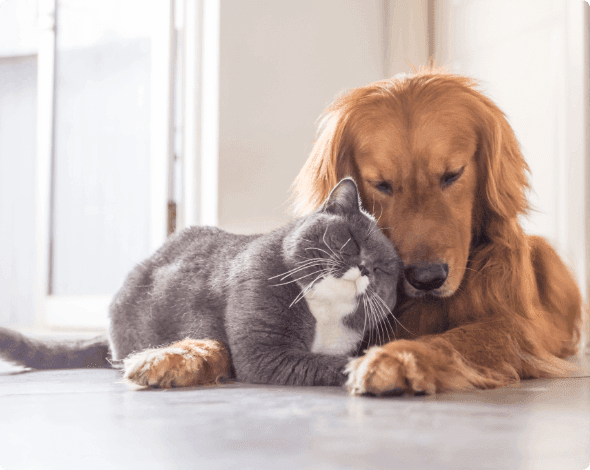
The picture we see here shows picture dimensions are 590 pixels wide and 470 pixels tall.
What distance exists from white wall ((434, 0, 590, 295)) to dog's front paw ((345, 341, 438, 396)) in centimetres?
104

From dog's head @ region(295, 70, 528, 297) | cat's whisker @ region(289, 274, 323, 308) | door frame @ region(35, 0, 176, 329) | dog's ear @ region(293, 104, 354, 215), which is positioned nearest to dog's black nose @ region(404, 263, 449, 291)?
dog's head @ region(295, 70, 528, 297)

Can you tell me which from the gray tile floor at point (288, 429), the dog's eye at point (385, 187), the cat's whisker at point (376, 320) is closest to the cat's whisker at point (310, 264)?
the cat's whisker at point (376, 320)

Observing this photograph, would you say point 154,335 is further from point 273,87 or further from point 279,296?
point 273,87

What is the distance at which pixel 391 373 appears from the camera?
1071 mm

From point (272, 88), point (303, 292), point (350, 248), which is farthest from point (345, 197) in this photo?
point (272, 88)

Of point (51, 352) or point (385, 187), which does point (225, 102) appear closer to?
point (385, 187)

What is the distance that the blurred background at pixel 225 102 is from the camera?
7.73 feet

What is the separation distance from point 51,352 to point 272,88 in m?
1.67

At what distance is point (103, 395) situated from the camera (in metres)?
1.10

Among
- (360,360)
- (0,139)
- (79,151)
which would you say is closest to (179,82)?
(79,151)

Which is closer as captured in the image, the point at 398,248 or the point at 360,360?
the point at 360,360

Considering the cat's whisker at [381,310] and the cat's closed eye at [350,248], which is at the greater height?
the cat's closed eye at [350,248]

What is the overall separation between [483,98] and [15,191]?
4011mm

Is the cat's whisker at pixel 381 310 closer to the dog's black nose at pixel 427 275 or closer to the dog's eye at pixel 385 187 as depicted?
the dog's black nose at pixel 427 275
